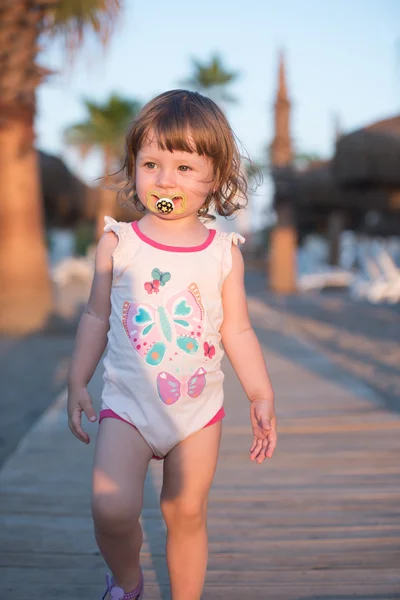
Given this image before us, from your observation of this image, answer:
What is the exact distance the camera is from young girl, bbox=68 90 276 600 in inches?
70.7

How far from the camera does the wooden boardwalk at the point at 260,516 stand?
2121mm

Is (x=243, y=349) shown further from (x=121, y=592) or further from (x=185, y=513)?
(x=121, y=592)

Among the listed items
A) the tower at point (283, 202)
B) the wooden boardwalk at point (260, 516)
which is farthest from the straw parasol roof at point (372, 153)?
the wooden boardwalk at point (260, 516)

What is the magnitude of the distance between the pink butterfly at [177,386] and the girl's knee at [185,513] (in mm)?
267

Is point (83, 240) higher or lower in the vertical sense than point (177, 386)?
lower

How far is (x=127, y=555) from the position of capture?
181cm

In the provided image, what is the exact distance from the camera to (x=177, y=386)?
1.84 metres

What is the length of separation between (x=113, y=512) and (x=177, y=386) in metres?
0.36

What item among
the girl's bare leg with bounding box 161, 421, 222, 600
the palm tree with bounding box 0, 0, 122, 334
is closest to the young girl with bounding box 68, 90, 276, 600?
the girl's bare leg with bounding box 161, 421, 222, 600

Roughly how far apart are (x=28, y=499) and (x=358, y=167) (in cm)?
854

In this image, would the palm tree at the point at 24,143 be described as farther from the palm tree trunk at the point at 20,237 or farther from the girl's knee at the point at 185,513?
the girl's knee at the point at 185,513

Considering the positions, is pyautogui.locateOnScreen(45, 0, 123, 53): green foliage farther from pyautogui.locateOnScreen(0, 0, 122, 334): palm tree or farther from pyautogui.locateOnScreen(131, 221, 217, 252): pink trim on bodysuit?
pyautogui.locateOnScreen(131, 221, 217, 252): pink trim on bodysuit

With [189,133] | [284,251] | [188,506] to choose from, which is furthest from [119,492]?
[284,251]

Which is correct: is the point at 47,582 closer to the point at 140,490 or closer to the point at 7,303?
the point at 140,490
